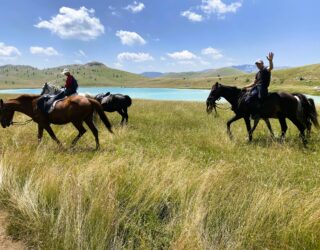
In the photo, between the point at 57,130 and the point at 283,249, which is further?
the point at 57,130

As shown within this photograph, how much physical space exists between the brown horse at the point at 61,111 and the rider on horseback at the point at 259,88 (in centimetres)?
549

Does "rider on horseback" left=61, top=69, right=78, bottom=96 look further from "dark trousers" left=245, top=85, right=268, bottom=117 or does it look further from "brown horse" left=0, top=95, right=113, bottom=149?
"dark trousers" left=245, top=85, right=268, bottom=117

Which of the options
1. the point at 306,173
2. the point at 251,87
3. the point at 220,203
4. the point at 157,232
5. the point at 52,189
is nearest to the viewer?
the point at 157,232

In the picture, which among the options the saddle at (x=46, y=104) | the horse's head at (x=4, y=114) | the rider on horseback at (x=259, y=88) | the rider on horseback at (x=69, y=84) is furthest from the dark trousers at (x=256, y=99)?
the horse's head at (x=4, y=114)

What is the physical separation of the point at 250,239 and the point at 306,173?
3.65 m

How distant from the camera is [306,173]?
275 inches

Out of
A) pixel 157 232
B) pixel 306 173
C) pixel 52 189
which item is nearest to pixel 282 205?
pixel 157 232

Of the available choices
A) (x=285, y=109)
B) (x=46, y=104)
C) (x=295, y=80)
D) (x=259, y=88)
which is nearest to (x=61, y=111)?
(x=46, y=104)

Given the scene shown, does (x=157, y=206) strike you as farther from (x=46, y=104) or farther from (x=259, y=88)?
(x=259, y=88)

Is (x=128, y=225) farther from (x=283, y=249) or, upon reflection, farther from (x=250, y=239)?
(x=283, y=249)

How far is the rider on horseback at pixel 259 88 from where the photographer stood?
11070mm

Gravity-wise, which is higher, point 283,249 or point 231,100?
point 231,100

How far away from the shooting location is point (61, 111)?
10562 mm

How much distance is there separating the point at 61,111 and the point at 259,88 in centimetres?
701
